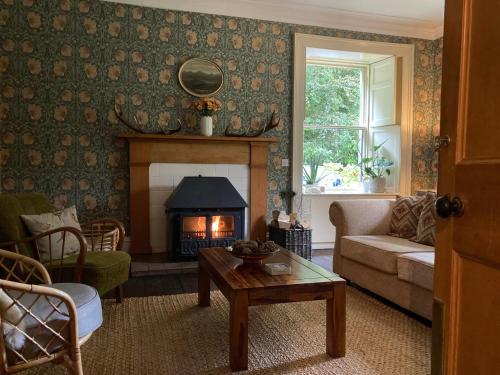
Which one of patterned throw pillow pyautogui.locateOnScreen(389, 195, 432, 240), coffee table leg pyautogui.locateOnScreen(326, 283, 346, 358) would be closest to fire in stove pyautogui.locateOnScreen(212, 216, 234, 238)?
patterned throw pillow pyautogui.locateOnScreen(389, 195, 432, 240)

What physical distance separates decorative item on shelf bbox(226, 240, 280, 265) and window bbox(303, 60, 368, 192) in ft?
9.29

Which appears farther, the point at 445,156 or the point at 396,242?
the point at 396,242

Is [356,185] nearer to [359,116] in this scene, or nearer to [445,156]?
[359,116]

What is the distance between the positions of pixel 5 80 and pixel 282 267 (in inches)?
138

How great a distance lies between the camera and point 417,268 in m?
2.68

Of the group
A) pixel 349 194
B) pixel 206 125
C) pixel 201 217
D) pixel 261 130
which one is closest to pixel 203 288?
pixel 201 217

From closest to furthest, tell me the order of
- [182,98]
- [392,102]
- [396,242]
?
[396,242], [182,98], [392,102]

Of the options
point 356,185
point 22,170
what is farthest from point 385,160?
point 22,170

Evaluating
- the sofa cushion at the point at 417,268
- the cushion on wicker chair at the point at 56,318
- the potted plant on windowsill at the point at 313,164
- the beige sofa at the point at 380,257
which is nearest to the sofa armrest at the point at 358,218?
the beige sofa at the point at 380,257

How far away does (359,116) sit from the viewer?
18.6ft

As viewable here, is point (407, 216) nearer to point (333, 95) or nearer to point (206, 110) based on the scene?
point (206, 110)

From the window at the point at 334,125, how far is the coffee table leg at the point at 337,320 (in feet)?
10.1

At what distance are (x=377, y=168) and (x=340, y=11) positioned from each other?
6.63ft

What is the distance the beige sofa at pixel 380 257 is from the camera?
2.68m
